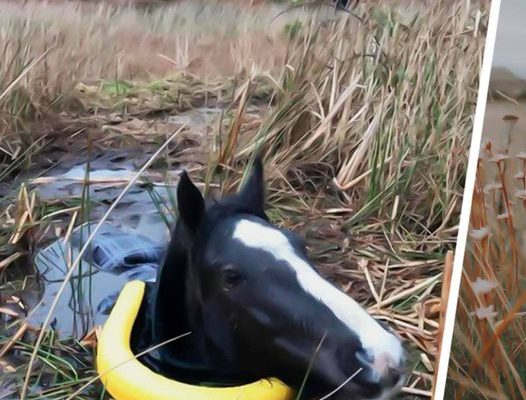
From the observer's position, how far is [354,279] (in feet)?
5.96

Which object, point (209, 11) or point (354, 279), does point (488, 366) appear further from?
point (209, 11)

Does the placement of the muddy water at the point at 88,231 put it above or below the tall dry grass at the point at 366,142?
below

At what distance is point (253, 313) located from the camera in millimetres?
1724

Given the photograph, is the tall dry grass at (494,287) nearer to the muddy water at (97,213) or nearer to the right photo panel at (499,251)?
the right photo panel at (499,251)

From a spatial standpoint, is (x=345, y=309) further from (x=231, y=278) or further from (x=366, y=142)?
(x=366, y=142)

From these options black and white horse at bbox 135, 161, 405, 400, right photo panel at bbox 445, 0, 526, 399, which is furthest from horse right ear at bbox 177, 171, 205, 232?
right photo panel at bbox 445, 0, 526, 399

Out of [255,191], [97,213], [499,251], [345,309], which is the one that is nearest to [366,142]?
[255,191]

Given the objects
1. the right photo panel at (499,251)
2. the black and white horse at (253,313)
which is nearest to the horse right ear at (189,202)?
the black and white horse at (253,313)

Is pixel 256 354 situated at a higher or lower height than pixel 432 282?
lower

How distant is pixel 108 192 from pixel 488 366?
120cm

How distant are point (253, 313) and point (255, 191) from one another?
301 mm

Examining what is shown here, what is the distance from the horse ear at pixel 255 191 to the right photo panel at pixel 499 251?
1.86ft

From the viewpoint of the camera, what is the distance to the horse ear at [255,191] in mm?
1793

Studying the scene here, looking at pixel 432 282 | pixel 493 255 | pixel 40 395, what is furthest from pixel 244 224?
pixel 493 255
